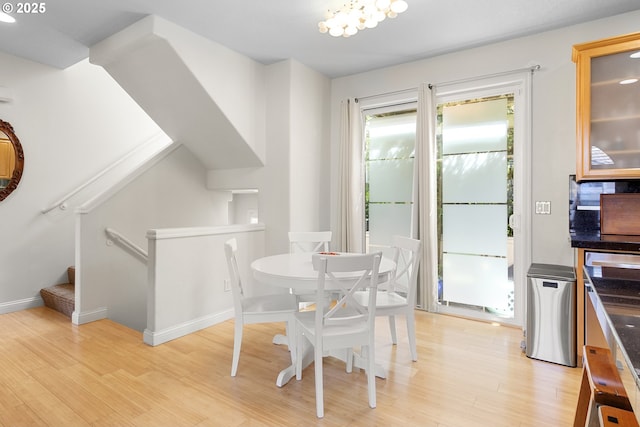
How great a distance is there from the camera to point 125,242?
12.0 feet

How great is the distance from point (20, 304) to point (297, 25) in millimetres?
4018

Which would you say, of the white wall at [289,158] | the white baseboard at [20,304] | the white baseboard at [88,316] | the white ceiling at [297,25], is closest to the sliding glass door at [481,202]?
the white ceiling at [297,25]

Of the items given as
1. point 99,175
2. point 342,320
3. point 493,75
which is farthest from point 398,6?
point 99,175

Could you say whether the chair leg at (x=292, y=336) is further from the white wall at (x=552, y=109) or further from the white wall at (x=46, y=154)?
the white wall at (x=46, y=154)

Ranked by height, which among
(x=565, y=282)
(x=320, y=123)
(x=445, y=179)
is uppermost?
(x=320, y=123)

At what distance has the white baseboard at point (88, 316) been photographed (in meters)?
3.35

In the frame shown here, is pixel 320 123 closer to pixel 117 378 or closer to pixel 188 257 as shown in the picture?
pixel 188 257

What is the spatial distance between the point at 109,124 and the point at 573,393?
17.4 feet

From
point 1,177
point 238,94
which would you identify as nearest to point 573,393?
point 238,94

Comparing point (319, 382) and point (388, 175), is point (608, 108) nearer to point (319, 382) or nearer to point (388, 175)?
point (388, 175)

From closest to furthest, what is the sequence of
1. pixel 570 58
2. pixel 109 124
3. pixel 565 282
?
pixel 565 282 → pixel 570 58 → pixel 109 124

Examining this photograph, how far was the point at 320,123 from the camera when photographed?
4.23m

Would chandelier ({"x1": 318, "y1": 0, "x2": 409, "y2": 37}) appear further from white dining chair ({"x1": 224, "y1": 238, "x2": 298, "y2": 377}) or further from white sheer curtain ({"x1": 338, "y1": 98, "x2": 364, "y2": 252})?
white dining chair ({"x1": 224, "y1": 238, "x2": 298, "y2": 377})

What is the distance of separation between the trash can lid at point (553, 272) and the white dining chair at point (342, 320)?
145cm
